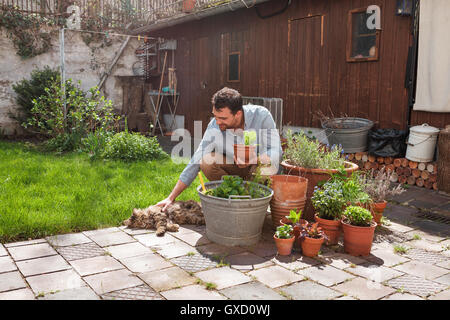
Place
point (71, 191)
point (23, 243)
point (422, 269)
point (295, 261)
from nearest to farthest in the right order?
point (422, 269) < point (295, 261) < point (23, 243) < point (71, 191)

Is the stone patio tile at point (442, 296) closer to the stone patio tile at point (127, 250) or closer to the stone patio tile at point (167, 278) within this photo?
the stone patio tile at point (167, 278)

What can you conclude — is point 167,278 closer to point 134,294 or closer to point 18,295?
point 134,294

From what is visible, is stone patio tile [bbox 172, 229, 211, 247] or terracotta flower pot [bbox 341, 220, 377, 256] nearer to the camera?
terracotta flower pot [bbox 341, 220, 377, 256]

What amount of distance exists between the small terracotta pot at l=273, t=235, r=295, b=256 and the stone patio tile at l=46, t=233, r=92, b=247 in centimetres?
170

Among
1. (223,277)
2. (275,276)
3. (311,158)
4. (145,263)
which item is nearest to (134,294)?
(145,263)

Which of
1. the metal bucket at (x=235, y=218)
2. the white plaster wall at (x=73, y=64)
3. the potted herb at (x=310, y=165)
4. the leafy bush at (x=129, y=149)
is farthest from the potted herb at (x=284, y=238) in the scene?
the white plaster wall at (x=73, y=64)

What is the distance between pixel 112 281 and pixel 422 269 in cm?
238

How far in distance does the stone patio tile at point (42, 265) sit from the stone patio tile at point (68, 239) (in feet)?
1.07

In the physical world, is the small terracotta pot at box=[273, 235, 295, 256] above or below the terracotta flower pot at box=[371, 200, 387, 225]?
below

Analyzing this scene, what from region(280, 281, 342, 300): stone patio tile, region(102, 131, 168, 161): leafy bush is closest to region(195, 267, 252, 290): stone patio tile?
region(280, 281, 342, 300): stone patio tile

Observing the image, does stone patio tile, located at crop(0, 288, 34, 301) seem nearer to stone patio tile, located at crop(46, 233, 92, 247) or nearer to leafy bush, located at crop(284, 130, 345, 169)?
stone patio tile, located at crop(46, 233, 92, 247)

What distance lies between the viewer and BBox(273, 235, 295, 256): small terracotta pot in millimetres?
3365

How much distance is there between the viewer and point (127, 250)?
3467mm
